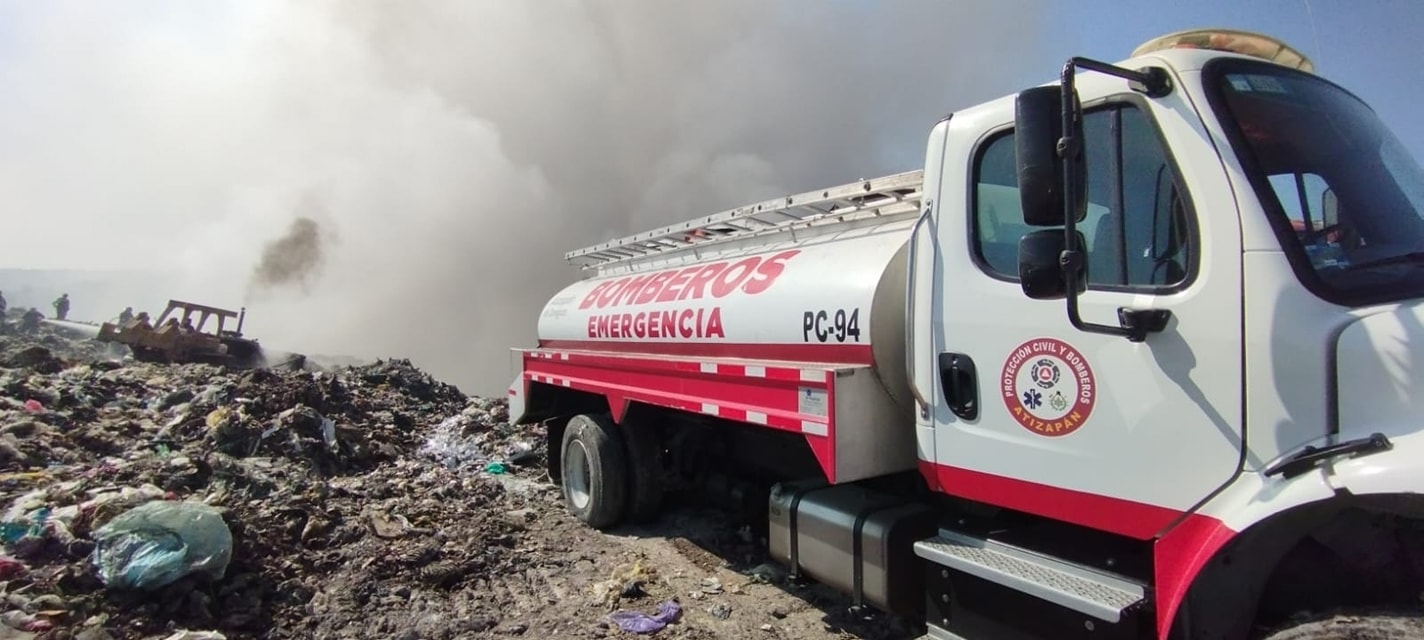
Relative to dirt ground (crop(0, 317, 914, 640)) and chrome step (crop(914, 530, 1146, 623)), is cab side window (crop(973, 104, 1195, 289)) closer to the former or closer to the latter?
chrome step (crop(914, 530, 1146, 623))

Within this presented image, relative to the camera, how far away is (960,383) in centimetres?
290

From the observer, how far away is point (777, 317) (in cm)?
404

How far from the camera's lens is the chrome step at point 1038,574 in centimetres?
238

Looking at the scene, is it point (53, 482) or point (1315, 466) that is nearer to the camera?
point (1315, 466)

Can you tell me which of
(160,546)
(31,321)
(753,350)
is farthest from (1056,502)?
(31,321)

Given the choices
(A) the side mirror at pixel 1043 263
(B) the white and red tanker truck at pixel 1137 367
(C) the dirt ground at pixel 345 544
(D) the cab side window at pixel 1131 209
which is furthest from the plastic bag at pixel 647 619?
(D) the cab side window at pixel 1131 209

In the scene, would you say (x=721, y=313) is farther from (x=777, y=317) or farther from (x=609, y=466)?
(x=609, y=466)

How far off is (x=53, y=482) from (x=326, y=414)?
3650mm

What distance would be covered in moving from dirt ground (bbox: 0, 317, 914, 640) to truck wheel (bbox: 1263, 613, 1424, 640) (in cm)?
227

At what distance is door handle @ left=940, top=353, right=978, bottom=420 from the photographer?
2.85 m

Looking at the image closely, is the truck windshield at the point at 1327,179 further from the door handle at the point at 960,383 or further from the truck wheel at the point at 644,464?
the truck wheel at the point at 644,464

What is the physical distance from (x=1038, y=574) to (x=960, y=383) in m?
0.68

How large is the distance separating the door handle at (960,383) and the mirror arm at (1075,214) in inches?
19.6

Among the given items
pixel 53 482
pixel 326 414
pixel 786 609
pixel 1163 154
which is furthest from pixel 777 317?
pixel 326 414
